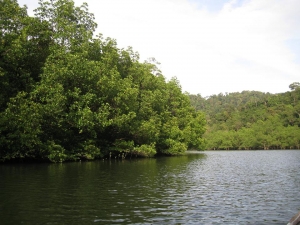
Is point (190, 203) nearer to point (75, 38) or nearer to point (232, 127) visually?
point (75, 38)

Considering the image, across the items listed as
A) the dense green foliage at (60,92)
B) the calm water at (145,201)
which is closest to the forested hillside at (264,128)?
the dense green foliage at (60,92)

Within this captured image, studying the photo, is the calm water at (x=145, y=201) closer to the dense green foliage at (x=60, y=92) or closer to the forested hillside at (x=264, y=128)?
the dense green foliage at (x=60, y=92)

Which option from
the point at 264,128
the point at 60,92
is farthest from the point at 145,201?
the point at 264,128

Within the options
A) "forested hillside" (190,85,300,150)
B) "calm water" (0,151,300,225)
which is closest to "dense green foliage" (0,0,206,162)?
"calm water" (0,151,300,225)

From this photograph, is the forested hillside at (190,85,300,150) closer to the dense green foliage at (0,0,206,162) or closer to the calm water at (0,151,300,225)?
the dense green foliage at (0,0,206,162)

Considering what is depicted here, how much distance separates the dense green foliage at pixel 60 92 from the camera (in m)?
41.4

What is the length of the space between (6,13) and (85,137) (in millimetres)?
22048

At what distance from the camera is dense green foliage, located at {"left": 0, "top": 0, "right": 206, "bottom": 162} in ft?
136

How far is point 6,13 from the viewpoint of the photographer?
4238 centimetres

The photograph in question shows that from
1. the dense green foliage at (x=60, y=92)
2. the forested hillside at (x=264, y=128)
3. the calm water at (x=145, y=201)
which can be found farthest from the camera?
the forested hillside at (x=264, y=128)

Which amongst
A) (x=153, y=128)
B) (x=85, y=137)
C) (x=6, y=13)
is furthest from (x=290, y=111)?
(x=6, y=13)

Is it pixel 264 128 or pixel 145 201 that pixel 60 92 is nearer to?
pixel 145 201

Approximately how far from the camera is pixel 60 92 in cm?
4391

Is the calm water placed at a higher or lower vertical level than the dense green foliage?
lower
